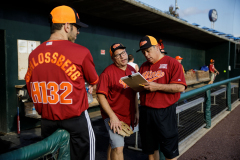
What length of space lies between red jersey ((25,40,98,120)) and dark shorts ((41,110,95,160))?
0.05 metres

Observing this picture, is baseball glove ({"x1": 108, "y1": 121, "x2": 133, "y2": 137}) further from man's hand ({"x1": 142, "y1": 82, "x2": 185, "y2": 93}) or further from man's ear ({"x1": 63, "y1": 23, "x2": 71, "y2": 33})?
man's ear ({"x1": 63, "y1": 23, "x2": 71, "y2": 33})

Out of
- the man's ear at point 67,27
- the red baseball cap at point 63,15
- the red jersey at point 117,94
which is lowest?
the red jersey at point 117,94

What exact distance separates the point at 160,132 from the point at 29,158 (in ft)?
5.20

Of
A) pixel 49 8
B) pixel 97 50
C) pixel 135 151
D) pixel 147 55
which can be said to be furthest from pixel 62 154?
pixel 97 50

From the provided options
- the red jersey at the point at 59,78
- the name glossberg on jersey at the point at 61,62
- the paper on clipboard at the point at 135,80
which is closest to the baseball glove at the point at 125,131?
the paper on clipboard at the point at 135,80

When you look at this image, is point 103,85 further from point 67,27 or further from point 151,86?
point 67,27

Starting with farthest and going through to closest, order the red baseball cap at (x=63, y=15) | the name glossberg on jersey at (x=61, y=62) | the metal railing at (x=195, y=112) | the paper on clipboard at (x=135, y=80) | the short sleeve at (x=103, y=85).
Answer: the metal railing at (x=195, y=112), the short sleeve at (x=103, y=85), the paper on clipboard at (x=135, y=80), the red baseball cap at (x=63, y=15), the name glossberg on jersey at (x=61, y=62)

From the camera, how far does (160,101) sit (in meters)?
2.40

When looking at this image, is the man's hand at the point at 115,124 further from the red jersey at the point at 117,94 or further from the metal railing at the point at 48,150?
the metal railing at the point at 48,150

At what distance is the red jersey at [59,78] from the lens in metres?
1.52

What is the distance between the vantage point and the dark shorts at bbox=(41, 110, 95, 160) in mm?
1562

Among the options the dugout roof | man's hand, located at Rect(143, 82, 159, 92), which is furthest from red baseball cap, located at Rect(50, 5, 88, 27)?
the dugout roof

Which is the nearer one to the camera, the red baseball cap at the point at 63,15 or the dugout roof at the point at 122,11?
the red baseball cap at the point at 63,15

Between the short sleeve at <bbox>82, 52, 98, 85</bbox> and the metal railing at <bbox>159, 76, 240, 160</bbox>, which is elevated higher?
the short sleeve at <bbox>82, 52, 98, 85</bbox>
